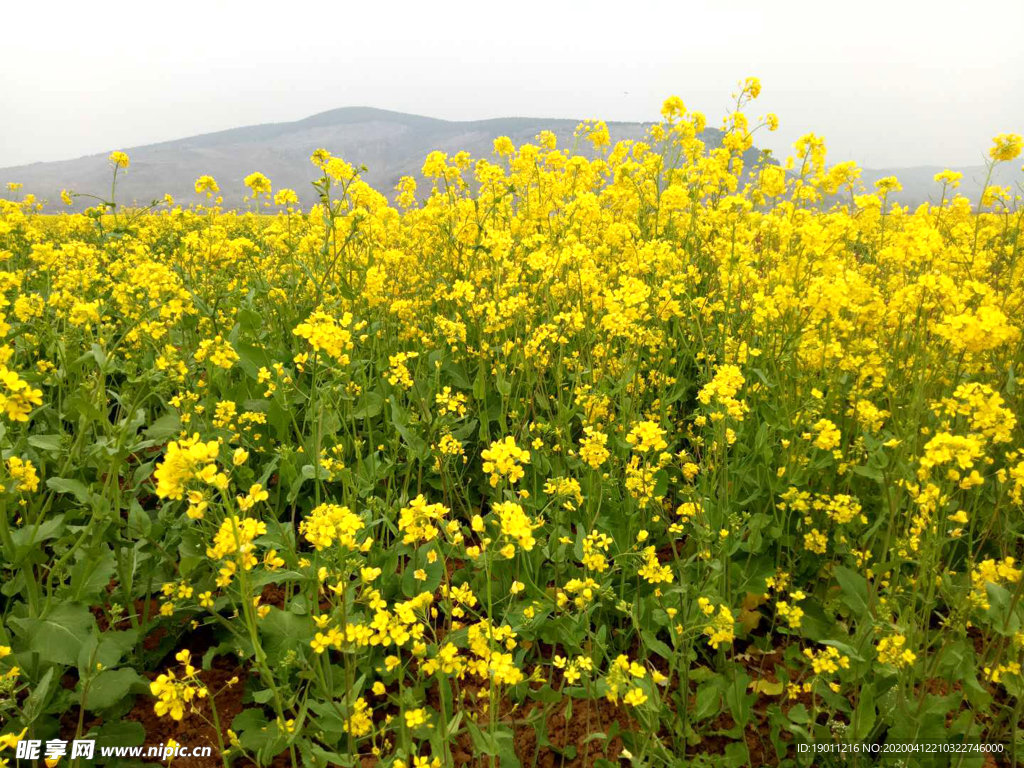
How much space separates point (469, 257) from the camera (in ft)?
14.9

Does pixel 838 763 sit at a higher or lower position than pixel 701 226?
lower

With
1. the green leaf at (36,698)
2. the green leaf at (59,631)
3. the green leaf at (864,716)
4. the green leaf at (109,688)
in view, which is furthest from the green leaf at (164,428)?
the green leaf at (864,716)

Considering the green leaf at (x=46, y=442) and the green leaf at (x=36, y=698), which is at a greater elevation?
the green leaf at (x=46, y=442)

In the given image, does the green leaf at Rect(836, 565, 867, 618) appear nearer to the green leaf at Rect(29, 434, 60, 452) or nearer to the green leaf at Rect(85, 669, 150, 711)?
the green leaf at Rect(85, 669, 150, 711)

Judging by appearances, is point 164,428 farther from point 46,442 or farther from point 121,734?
point 121,734

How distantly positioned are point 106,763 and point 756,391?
306cm

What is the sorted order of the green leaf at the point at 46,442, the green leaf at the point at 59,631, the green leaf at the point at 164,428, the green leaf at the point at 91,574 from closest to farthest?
the green leaf at the point at 59,631 → the green leaf at the point at 91,574 → the green leaf at the point at 46,442 → the green leaf at the point at 164,428

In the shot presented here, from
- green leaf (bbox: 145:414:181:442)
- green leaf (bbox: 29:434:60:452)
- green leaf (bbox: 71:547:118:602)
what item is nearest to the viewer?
green leaf (bbox: 71:547:118:602)

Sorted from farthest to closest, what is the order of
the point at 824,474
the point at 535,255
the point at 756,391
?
the point at 535,255 < the point at 756,391 < the point at 824,474

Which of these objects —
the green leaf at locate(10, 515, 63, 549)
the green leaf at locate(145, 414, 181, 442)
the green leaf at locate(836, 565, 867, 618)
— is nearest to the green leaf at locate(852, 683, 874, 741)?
the green leaf at locate(836, 565, 867, 618)

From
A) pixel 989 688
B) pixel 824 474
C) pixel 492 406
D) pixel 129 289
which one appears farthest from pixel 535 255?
pixel 989 688

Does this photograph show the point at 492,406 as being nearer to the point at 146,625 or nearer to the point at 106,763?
the point at 146,625

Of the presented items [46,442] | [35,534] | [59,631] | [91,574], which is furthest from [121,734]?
[46,442]

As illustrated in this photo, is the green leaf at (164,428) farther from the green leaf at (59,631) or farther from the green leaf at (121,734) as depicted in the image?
the green leaf at (121,734)
